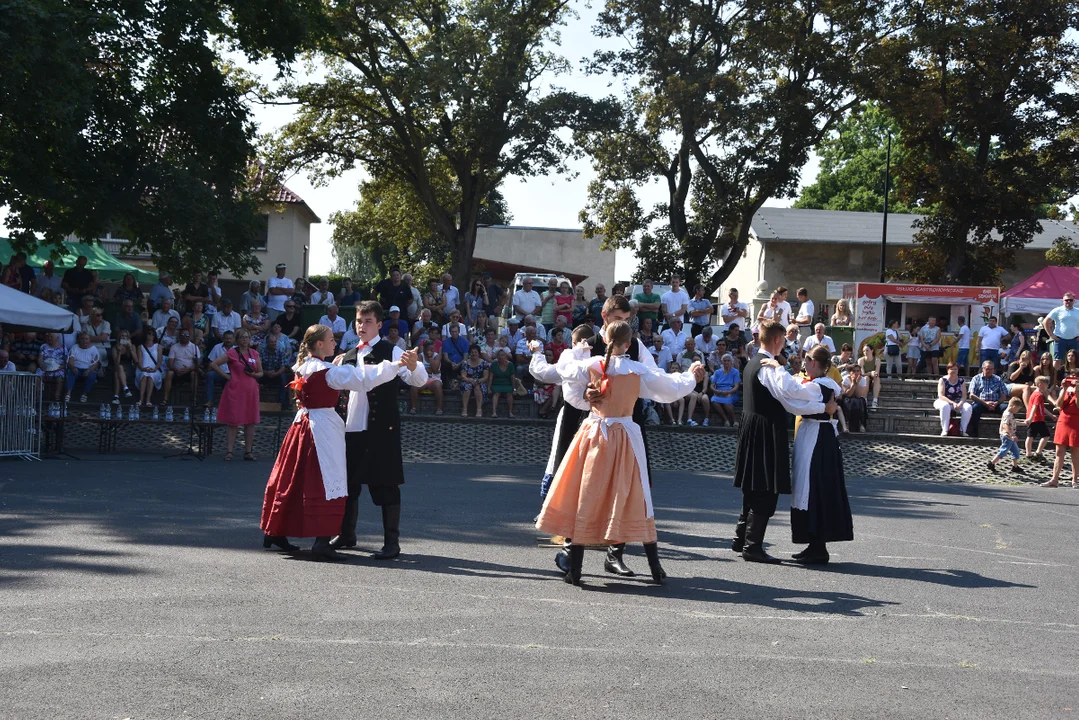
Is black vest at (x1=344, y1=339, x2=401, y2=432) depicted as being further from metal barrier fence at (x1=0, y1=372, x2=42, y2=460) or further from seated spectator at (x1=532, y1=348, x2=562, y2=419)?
seated spectator at (x1=532, y1=348, x2=562, y2=419)

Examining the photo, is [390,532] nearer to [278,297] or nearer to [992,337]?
[278,297]

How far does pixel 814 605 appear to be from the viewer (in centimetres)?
766

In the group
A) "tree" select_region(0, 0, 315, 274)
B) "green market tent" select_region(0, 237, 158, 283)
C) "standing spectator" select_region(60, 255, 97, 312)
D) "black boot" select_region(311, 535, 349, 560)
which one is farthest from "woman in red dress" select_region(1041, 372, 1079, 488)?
"green market tent" select_region(0, 237, 158, 283)

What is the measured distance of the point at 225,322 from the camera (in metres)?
21.0

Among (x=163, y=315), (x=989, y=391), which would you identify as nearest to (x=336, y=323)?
(x=163, y=315)

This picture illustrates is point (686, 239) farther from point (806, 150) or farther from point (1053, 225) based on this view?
point (1053, 225)

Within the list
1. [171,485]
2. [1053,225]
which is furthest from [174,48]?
[1053,225]

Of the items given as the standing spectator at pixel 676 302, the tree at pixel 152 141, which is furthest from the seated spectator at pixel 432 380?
the standing spectator at pixel 676 302

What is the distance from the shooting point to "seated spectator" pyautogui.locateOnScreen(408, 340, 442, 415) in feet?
67.1

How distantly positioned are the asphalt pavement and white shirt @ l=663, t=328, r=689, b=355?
10.5 meters

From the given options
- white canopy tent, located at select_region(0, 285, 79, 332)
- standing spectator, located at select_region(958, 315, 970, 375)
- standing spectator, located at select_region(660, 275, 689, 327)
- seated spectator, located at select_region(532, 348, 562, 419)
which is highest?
standing spectator, located at select_region(660, 275, 689, 327)

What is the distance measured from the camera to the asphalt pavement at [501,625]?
17.1 ft

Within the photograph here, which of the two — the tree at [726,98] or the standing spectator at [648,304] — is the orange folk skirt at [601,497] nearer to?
the standing spectator at [648,304]

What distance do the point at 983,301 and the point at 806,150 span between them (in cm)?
639
